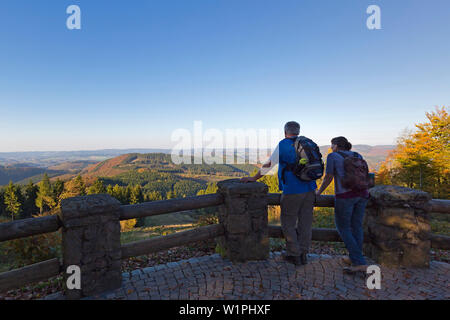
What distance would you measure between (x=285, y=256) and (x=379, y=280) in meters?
1.32

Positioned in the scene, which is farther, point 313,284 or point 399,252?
point 399,252

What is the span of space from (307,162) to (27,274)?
3832 millimetres

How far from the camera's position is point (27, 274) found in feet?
9.48

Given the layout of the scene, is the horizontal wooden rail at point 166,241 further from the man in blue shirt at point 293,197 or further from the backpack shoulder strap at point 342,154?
the backpack shoulder strap at point 342,154


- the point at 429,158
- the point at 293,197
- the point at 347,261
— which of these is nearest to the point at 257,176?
the point at 293,197

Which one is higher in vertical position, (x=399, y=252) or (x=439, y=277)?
(x=399, y=252)

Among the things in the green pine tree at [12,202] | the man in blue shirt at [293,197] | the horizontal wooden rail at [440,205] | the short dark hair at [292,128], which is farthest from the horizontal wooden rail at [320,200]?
the green pine tree at [12,202]

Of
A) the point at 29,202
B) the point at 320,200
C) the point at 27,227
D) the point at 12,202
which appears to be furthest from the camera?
the point at 29,202

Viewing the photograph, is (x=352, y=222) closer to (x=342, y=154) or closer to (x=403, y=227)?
(x=403, y=227)

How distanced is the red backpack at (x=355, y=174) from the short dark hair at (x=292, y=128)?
0.78 meters

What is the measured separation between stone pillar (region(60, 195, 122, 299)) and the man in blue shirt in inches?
86.3
